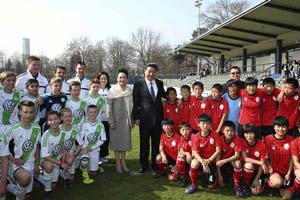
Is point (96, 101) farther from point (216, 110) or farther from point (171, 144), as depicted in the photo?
point (216, 110)

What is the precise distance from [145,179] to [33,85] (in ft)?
7.97

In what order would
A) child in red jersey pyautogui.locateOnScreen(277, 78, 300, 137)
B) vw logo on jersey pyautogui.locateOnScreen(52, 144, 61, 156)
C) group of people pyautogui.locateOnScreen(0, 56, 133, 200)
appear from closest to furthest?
group of people pyautogui.locateOnScreen(0, 56, 133, 200) → vw logo on jersey pyautogui.locateOnScreen(52, 144, 61, 156) → child in red jersey pyautogui.locateOnScreen(277, 78, 300, 137)

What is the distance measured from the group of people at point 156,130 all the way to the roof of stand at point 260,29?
1196 centimetres

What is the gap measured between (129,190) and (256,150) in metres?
2.06

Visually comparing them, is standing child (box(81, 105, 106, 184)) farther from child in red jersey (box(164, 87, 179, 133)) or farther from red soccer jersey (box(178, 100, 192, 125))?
red soccer jersey (box(178, 100, 192, 125))

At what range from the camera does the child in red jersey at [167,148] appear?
18.3 feet

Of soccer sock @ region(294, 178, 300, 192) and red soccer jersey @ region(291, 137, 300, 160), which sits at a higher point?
red soccer jersey @ region(291, 137, 300, 160)

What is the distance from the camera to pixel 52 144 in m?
4.79

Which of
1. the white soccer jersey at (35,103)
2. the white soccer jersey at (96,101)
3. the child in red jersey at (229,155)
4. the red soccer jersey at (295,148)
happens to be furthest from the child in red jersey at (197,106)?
the white soccer jersey at (35,103)

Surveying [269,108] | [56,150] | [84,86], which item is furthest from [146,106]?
[269,108]

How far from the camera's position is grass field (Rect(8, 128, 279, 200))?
4.75 meters

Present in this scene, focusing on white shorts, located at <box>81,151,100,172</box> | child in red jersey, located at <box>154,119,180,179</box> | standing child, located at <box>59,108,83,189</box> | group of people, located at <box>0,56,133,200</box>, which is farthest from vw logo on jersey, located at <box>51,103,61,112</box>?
child in red jersey, located at <box>154,119,180,179</box>

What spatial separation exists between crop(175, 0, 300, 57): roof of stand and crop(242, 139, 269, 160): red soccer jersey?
1260cm

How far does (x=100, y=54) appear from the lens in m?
65.4
